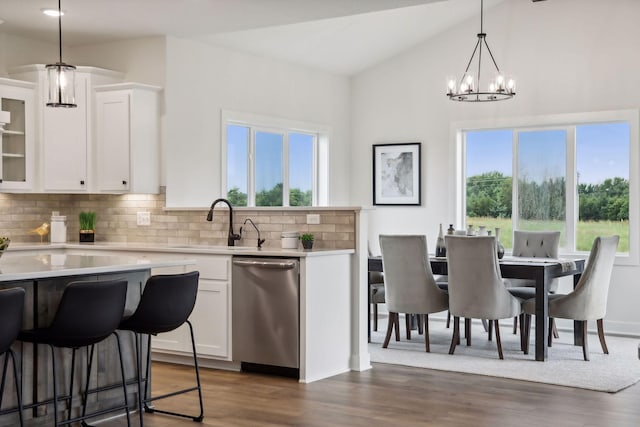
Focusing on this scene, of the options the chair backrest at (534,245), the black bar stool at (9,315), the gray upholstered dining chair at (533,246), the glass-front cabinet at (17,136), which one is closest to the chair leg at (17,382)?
the black bar stool at (9,315)

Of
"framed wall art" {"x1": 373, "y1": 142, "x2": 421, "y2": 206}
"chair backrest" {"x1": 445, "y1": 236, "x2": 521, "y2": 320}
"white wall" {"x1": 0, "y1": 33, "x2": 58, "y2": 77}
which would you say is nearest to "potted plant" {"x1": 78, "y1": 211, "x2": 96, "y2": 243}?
"white wall" {"x1": 0, "y1": 33, "x2": 58, "y2": 77}

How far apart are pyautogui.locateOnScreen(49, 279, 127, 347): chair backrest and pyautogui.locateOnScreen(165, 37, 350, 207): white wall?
3.04 metres

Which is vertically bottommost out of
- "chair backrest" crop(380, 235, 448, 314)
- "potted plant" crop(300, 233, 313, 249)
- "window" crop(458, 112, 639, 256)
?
"chair backrest" crop(380, 235, 448, 314)

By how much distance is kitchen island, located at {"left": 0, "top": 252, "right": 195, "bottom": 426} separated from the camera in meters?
3.92

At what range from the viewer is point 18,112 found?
6.68 m

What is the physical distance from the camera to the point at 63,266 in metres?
Result: 4.09

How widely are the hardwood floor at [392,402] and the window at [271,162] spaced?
2.64m

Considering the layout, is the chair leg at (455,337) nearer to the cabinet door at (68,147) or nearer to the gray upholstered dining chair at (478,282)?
the gray upholstered dining chair at (478,282)

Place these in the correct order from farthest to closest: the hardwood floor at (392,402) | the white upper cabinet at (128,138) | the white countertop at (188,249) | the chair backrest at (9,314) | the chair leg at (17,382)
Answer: the white upper cabinet at (128,138)
the white countertop at (188,249)
the hardwood floor at (392,402)
the chair leg at (17,382)
the chair backrest at (9,314)

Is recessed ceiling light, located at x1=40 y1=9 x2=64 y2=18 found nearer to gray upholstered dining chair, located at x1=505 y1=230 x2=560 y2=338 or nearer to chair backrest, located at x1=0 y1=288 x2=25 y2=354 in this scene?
chair backrest, located at x1=0 y1=288 x2=25 y2=354

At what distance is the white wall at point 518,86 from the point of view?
25.0ft

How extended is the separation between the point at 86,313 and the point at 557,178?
5636mm

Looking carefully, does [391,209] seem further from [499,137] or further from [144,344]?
[144,344]

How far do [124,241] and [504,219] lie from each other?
3.93 meters
